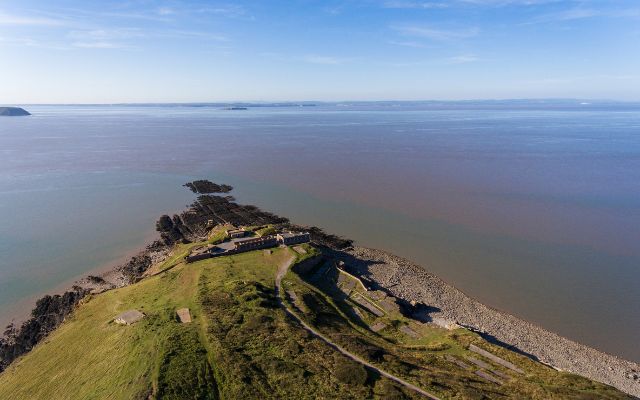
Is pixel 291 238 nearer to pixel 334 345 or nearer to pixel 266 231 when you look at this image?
pixel 266 231

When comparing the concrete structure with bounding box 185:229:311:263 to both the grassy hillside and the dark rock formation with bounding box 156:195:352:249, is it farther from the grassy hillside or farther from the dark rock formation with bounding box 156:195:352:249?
the dark rock formation with bounding box 156:195:352:249

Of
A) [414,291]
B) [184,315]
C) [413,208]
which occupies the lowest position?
[414,291]

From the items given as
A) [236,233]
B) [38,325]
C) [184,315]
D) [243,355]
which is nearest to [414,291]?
[243,355]

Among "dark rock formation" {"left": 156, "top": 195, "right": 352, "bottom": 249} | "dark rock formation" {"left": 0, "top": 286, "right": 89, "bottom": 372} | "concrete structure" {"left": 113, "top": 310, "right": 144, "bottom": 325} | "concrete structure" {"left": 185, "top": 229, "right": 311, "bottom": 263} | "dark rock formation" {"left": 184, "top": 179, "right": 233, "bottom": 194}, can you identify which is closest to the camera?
"concrete structure" {"left": 113, "top": 310, "right": 144, "bottom": 325}

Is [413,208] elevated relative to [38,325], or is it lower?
elevated

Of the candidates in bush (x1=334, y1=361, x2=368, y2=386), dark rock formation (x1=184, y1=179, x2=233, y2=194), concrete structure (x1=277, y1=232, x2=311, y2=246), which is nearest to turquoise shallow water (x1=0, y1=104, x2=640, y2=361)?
dark rock formation (x1=184, y1=179, x2=233, y2=194)
